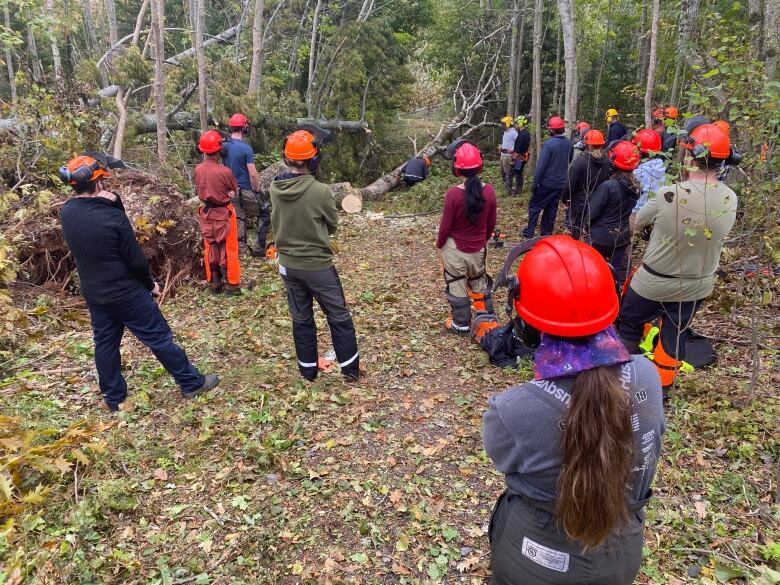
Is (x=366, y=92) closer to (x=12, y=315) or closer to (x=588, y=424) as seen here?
(x=12, y=315)

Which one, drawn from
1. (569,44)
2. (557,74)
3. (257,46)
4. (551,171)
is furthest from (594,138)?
(557,74)

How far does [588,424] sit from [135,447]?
373cm

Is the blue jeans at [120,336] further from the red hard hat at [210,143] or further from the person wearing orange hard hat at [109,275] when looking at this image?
the red hard hat at [210,143]

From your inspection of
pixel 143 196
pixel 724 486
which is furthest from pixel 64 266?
pixel 724 486

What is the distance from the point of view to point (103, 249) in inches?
156

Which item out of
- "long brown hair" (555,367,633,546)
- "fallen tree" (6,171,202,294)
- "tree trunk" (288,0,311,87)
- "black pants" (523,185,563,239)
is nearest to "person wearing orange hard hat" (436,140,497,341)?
"black pants" (523,185,563,239)

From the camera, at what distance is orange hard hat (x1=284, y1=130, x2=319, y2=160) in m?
4.16

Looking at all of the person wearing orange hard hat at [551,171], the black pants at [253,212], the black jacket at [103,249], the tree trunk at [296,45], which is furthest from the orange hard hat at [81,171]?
the tree trunk at [296,45]

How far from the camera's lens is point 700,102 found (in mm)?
3645

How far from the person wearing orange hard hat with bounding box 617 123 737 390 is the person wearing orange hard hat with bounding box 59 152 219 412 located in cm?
406

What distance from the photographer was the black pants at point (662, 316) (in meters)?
3.95

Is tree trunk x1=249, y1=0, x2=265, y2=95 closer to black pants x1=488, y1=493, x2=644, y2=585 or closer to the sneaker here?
the sneaker

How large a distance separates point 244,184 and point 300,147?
166 inches

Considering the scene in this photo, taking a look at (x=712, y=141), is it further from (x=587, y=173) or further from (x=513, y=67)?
(x=513, y=67)
